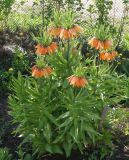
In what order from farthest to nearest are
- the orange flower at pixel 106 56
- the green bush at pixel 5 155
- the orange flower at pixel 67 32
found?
the green bush at pixel 5 155 → the orange flower at pixel 106 56 → the orange flower at pixel 67 32

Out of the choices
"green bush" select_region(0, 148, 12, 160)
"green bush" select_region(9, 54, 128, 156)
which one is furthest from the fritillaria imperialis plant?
"green bush" select_region(0, 148, 12, 160)

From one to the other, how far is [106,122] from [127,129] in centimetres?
57

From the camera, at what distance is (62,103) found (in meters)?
4.48

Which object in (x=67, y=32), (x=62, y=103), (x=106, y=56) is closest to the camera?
(x=67, y=32)

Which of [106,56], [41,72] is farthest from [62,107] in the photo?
[106,56]

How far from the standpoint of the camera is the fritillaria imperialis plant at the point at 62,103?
4.39 m

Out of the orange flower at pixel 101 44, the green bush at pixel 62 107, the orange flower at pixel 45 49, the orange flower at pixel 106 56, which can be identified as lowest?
the green bush at pixel 62 107

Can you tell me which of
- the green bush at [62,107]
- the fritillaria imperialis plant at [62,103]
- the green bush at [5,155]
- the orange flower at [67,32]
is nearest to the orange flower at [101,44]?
the orange flower at [67,32]

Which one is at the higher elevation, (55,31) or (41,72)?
(55,31)

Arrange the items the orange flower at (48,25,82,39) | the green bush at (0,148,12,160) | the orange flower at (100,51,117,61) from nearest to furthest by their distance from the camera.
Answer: the orange flower at (48,25,82,39) → the orange flower at (100,51,117,61) → the green bush at (0,148,12,160)

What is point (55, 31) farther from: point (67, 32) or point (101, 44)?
point (101, 44)

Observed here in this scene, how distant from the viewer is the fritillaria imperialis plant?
4.39 meters

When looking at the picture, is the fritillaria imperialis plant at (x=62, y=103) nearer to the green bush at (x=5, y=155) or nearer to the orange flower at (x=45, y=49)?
the orange flower at (x=45, y=49)

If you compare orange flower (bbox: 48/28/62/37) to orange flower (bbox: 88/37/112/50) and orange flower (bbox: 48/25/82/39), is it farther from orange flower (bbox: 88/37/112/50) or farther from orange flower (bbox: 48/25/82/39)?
orange flower (bbox: 88/37/112/50)
